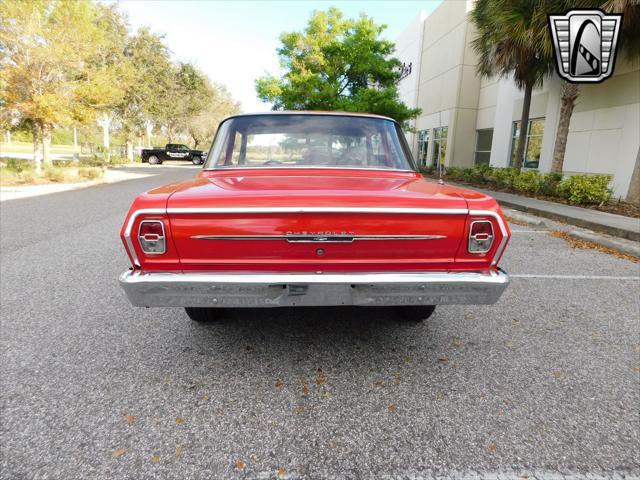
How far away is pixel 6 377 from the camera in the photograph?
2535mm

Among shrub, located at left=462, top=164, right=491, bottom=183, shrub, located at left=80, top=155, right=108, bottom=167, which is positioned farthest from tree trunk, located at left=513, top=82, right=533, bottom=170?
shrub, located at left=80, top=155, right=108, bottom=167

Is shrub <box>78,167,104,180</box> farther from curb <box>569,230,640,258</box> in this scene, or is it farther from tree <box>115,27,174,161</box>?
curb <box>569,230,640,258</box>

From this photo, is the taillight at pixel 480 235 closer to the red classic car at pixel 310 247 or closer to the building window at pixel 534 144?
the red classic car at pixel 310 247

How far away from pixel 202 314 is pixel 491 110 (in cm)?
2313

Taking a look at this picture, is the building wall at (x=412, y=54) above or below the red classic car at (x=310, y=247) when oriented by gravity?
above

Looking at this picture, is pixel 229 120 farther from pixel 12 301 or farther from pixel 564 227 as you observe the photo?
pixel 564 227

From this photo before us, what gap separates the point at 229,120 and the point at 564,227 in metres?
7.67

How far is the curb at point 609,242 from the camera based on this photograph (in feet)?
20.5

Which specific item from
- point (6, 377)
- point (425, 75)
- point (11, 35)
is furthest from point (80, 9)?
point (425, 75)

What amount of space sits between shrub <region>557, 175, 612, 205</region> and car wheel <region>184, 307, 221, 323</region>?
448 inches

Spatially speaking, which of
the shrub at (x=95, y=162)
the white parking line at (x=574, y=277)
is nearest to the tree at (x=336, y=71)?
the shrub at (x=95, y=162)

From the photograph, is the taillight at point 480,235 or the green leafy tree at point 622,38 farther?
the green leafy tree at point 622,38

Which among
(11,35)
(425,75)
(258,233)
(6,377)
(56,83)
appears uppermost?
(425,75)

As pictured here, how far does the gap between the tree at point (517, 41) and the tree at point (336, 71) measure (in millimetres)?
9509
